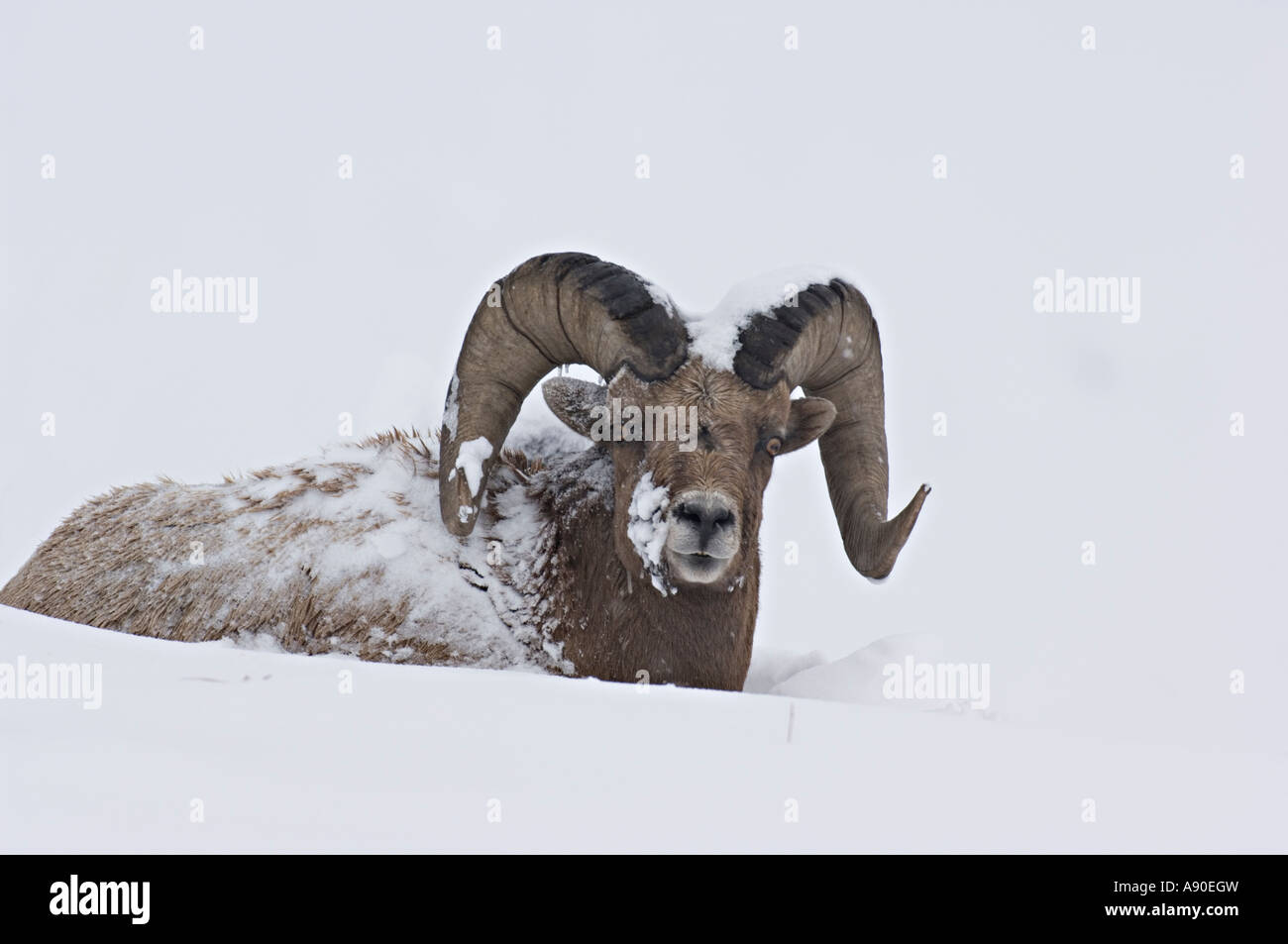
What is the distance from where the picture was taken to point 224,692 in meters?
4.57

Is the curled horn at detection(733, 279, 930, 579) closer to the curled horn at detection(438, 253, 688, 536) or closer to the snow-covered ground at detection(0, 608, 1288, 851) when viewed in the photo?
the curled horn at detection(438, 253, 688, 536)

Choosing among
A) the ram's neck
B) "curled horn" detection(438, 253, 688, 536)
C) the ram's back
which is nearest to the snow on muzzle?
the ram's neck

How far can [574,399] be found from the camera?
7484 mm

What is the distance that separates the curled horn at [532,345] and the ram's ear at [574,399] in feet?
0.57

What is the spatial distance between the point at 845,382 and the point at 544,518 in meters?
2.24

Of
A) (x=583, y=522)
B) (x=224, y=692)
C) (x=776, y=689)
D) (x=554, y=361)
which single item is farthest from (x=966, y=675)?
(x=224, y=692)

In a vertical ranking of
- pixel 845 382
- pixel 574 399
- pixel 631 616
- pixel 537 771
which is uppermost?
pixel 845 382

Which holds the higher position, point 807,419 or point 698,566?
point 807,419

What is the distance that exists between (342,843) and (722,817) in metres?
1.20

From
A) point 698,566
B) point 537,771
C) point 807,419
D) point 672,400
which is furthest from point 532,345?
point 537,771

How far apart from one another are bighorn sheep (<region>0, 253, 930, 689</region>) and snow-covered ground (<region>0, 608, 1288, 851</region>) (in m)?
1.76

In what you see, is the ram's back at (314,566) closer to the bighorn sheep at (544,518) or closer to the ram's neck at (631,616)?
the bighorn sheep at (544,518)

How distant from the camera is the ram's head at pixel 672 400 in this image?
6402 mm

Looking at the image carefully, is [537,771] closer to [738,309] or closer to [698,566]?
[698,566]
